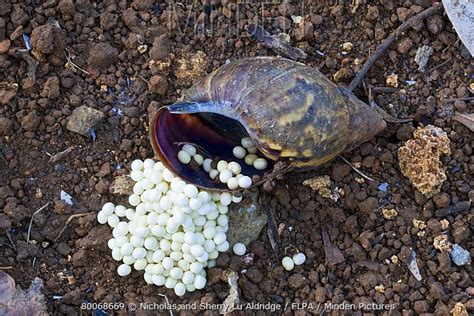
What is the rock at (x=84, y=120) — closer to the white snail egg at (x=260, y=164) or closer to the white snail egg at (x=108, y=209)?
the white snail egg at (x=108, y=209)

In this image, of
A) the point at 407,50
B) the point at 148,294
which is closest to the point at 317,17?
the point at 407,50

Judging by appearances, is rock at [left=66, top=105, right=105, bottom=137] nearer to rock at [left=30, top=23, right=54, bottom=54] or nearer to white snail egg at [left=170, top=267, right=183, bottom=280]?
rock at [left=30, top=23, right=54, bottom=54]

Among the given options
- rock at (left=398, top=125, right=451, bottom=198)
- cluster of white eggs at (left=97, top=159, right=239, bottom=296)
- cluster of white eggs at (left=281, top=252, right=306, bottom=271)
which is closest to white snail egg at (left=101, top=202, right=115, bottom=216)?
cluster of white eggs at (left=97, top=159, right=239, bottom=296)

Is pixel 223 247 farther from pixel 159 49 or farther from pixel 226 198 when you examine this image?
pixel 159 49

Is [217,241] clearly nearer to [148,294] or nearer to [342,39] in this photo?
[148,294]

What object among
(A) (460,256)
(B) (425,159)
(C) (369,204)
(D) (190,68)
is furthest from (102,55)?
(A) (460,256)

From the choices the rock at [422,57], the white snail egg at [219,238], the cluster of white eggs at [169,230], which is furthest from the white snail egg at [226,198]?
the rock at [422,57]
